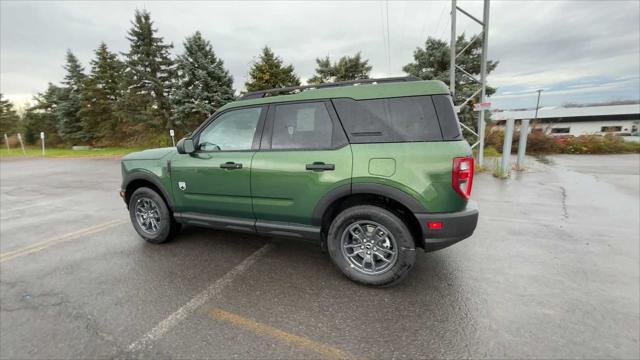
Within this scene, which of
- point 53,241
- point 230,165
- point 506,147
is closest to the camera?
point 230,165

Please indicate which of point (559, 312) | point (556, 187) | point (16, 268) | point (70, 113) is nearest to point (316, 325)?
point (559, 312)

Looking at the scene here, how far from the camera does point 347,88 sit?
114 inches

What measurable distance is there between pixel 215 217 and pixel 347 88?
2243mm

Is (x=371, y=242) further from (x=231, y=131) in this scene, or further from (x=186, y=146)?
(x=186, y=146)

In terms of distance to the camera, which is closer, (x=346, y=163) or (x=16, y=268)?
(x=346, y=163)

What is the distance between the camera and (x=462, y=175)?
2477mm

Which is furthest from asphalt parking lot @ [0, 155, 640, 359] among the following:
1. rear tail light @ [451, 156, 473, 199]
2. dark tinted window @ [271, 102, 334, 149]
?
dark tinted window @ [271, 102, 334, 149]

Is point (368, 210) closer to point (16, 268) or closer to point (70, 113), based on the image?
point (16, 268)

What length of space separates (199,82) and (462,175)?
21.8 m

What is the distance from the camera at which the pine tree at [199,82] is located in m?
20.0

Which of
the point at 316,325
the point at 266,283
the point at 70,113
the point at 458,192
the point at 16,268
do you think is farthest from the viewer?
the point at 70,113

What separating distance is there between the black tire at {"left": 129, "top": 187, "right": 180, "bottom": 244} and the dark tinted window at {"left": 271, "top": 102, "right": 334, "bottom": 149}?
2.00 m

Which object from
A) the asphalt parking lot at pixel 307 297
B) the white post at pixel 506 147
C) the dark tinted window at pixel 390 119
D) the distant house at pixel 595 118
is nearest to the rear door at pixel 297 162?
the dark tinted window at pixel 390 119

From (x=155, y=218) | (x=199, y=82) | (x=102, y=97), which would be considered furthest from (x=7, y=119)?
(x=155, y=218)
